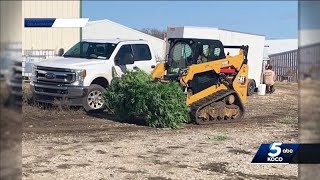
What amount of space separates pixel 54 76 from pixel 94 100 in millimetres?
1242

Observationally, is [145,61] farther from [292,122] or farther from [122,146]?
[122,146]

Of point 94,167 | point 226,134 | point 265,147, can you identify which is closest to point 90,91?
point 226,134

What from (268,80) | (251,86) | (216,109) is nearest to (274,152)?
(216,109)

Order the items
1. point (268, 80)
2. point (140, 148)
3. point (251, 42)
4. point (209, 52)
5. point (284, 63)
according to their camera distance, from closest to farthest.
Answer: point (140, 148) → point (209, 52) → point (268, 80) → point (251, 42) → point (284, 63)

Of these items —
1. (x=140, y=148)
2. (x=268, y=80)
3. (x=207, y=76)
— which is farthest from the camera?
(x=268, y=80)

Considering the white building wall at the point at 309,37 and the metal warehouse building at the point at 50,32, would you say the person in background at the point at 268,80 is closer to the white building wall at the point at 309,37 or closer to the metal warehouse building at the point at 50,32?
the metal warehouse building at the point at 50,32

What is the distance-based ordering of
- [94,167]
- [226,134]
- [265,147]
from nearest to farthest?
[265,147], [94,167], [226,134]

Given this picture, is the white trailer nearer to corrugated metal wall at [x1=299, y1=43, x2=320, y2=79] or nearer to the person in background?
the person in background

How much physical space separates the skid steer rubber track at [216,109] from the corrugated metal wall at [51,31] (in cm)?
1864

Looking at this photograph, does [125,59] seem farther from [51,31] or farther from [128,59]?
[51,31]

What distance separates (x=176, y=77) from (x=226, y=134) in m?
2.58

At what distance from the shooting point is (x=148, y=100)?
1230cm

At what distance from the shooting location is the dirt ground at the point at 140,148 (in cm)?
766

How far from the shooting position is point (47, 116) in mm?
13891
